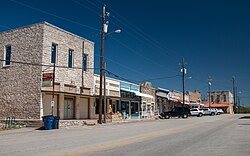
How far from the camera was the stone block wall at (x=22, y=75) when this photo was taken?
88.0ft

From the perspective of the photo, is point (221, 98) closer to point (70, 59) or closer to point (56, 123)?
point (70, 59)

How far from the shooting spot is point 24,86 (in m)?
27.4

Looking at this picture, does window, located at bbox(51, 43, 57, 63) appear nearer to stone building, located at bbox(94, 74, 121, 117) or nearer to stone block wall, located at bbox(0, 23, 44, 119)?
stone block wall, located at bbox(0, 23, 44, 119)

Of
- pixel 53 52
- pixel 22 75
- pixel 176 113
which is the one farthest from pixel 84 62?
pixel 176 113

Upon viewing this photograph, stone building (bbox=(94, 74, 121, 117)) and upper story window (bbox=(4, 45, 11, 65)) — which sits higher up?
upper story window (bbox=(4, 45, 11, 65))

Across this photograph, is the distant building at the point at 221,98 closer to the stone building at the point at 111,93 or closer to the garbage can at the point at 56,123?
the stone building at the point at 111,93

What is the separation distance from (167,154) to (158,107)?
46.8 m

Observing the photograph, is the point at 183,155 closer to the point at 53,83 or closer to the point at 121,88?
the point at 53,83

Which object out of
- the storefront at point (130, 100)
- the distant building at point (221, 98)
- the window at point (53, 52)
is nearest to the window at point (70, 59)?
the window at point (53, 52)

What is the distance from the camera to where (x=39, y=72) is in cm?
2673

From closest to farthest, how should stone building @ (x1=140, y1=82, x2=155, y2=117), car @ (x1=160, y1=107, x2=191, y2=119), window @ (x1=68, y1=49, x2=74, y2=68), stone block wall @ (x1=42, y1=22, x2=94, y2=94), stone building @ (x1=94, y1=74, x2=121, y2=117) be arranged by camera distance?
stone block wall @ (x1=42, y1=22, x2=94, y2=94) → window @ (x1=68, y1=49, x2=74, y2=68) → stone building @ (x1=94, y1=74, x2=121, y2=117) → stone building @ (x1=140, y1=82, x2=155, y2=117) → car @ (x1=160, y1=107, x2=191, y2=119)

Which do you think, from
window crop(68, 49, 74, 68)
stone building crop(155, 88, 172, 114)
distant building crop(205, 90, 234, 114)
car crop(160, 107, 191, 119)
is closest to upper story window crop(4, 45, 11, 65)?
window crop(68, 49, 74, 68)

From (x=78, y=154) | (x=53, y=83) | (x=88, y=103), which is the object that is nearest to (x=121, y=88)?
(x=88, y=103)

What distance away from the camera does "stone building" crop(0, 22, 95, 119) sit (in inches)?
Result: 1056
